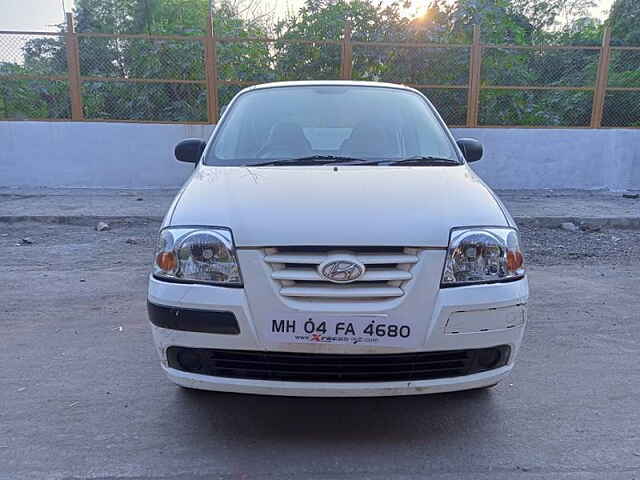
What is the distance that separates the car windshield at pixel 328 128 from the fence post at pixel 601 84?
6.82m

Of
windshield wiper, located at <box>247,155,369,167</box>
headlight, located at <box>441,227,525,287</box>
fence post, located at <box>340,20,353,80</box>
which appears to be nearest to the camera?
headlight, located at <box>441,227,525,287</box>

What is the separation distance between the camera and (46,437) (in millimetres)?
2488

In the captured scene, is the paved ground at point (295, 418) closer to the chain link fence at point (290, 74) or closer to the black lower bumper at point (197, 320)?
the black lower bumper at point (197, 320)

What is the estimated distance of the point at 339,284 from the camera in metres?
2.18

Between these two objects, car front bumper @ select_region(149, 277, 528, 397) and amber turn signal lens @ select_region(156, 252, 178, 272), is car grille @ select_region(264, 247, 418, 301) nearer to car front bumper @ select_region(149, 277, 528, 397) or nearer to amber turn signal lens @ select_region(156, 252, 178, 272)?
car front bumper @ select_region(149, 277, 528, 397)

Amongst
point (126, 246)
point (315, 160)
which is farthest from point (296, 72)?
point (315, 160)

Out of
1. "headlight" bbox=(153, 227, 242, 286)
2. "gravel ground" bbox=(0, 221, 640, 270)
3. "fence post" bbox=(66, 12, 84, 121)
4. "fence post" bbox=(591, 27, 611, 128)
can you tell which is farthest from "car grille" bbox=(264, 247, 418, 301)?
"fence post" bbox=(591, 27, 611, 128)

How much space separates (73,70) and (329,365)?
27.5 feet

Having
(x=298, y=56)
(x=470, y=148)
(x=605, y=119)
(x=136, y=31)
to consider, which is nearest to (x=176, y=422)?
(x=470, y=148)

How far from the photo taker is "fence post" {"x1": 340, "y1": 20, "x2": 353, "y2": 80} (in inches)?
347

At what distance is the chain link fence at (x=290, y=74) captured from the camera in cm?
889

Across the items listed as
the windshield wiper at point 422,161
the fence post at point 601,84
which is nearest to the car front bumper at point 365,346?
the windshield wiper at point 422,161

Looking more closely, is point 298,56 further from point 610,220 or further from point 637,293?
point 637,293

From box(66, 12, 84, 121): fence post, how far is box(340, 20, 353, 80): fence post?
4.27 m
